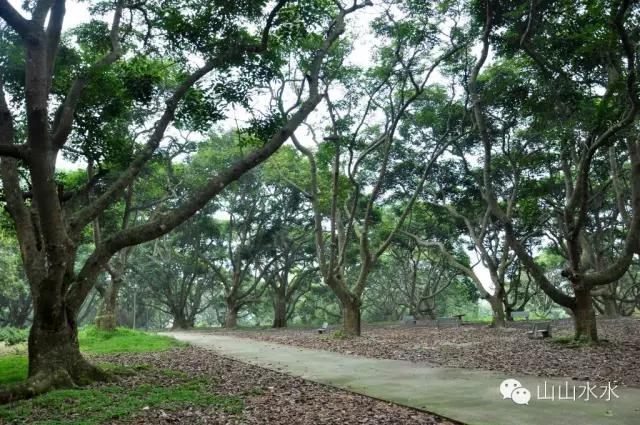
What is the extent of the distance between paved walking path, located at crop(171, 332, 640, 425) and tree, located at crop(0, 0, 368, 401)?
4.27 metres

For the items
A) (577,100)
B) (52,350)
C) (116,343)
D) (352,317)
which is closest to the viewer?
(52,350)

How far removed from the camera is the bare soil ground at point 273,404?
6.28m

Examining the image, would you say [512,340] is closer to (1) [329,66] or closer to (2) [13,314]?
(1) [329,66]

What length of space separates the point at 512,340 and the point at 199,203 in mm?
11949

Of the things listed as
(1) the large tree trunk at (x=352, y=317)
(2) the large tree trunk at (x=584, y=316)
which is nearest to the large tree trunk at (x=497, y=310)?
(1) the large tree trunk at (x=352, y=317)

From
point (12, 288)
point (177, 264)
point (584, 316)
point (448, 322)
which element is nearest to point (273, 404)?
point (584, 316)

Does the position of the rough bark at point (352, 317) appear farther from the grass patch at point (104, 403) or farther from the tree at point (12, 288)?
the tree at point (12, 288)

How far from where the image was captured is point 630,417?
18.7ft

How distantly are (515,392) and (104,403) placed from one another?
19.4ft

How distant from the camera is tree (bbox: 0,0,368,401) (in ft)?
25.6

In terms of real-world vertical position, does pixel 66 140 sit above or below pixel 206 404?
above

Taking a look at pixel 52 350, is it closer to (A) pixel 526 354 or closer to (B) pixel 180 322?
(A) pixel 526 354

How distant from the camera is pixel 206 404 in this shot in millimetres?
7160

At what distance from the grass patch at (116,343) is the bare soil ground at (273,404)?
570 cm
